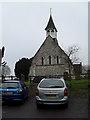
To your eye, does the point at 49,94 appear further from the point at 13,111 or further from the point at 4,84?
the point at 4,84

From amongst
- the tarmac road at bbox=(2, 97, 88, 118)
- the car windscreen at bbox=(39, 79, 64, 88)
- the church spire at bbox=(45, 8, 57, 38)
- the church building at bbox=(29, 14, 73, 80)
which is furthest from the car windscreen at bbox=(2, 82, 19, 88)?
the church spire at bbox=(45, 8, 57, 38)

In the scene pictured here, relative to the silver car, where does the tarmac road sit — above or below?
below

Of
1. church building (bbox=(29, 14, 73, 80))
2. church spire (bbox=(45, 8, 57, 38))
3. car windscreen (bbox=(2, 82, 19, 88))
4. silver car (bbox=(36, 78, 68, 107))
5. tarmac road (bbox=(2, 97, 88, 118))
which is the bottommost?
tarmac road (bbox=(2, 97, 88, 118))

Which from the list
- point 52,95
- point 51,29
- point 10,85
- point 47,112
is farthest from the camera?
point 51,29

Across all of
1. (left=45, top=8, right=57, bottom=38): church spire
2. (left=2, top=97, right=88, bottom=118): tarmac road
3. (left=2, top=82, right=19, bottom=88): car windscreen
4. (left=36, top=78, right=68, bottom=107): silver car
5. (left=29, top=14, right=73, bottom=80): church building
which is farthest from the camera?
(left=45, top=8, right=57, bottom=38): church spire

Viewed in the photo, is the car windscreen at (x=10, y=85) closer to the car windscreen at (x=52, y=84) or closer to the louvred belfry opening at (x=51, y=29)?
the car windscreen at (x=52, y=84)

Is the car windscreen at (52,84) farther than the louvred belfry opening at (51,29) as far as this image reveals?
No

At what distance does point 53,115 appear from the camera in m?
10.9

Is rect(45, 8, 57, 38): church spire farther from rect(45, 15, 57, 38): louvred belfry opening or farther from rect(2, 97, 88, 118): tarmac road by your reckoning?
rect(2, 97, 88, 118): tarmac road

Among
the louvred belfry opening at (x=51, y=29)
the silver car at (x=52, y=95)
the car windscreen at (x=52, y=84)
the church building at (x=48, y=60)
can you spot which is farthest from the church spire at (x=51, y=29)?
the silver car at (x=52, y=95)

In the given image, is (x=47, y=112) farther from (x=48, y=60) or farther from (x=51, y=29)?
(x=51, y=29)

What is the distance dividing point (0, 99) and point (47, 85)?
10.0 feet

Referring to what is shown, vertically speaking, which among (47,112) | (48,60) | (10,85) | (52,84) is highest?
(48,60)

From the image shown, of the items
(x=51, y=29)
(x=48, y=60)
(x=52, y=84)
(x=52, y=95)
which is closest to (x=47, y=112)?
(x=52, y=95)
